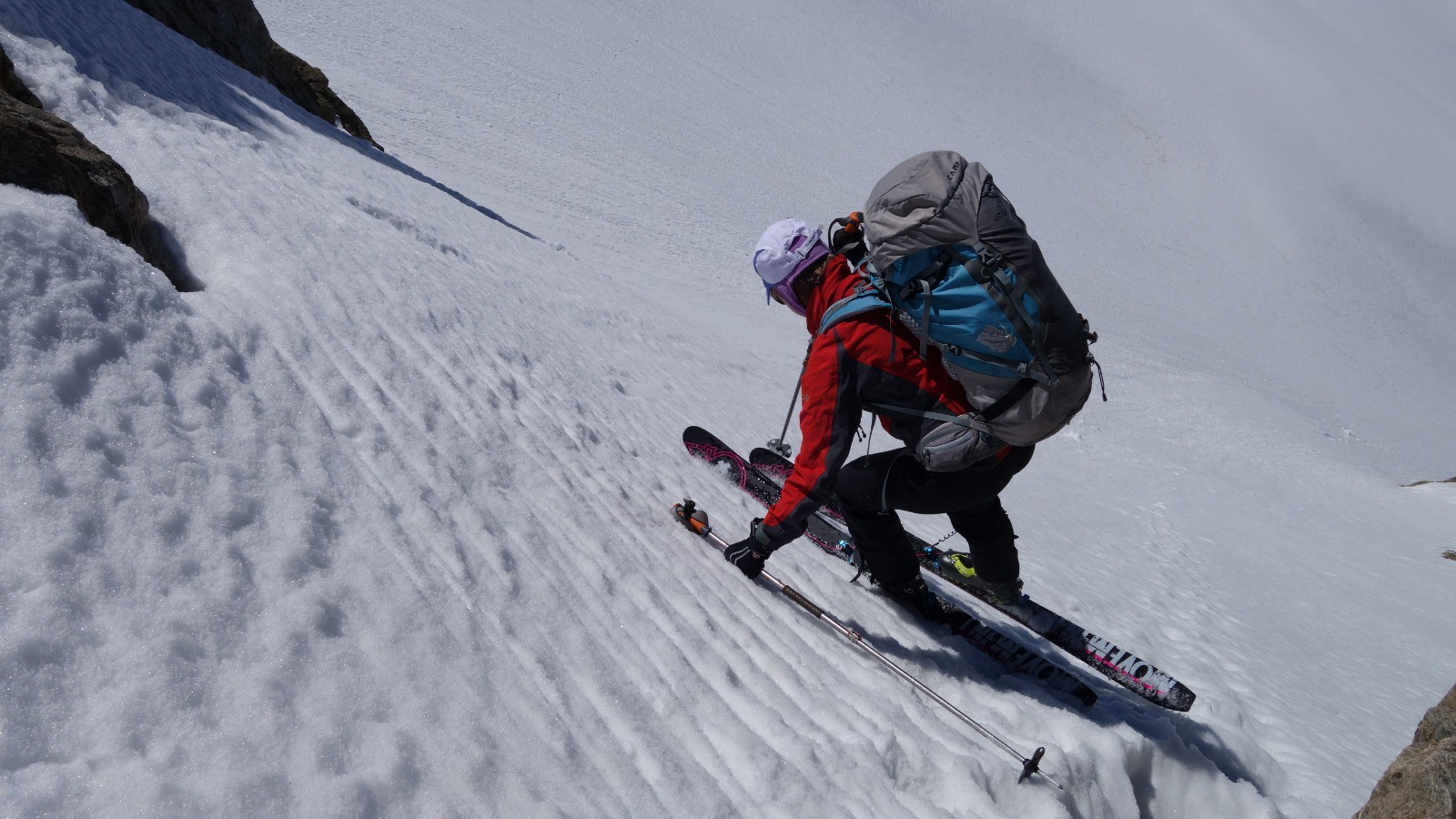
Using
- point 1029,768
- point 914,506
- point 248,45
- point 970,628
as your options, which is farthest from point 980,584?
point 248,45

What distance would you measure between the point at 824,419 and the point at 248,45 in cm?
1183

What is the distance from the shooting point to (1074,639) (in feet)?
15.9

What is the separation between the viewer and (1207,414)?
57.1ft

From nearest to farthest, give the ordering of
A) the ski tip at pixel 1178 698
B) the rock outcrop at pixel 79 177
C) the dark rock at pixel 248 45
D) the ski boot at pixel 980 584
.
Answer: the rock outcrop at pixel 79 177 < the ski tip at pixel 1178 698 < the ski boot at pixel 980 584 < the dark rock at pixel 248 45

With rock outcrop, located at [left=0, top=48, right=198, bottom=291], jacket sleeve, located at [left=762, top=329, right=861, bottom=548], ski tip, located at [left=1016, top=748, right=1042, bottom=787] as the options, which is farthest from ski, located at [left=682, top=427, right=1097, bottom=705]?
rock outcrop, located at [left=0, top=48, right=198, bottom=291]

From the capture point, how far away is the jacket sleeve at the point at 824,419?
380 centimetres

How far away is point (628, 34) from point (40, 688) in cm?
4209

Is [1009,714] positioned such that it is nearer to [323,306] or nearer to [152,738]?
[152,738]

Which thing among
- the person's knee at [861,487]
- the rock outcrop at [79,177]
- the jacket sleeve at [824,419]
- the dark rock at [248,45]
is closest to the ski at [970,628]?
the person's knee at [861,487]

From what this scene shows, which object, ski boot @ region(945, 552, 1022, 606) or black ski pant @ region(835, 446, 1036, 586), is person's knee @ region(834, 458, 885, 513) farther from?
ski boot @ region(945, 552, 1022, 606)

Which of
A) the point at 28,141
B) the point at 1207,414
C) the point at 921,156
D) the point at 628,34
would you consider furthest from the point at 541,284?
the point at 628,34

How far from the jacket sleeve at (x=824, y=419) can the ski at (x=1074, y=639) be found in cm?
156

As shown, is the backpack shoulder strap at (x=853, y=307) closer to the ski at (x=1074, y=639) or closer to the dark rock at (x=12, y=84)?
the ski at (x=1074, y=639)

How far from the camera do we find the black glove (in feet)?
14.0
